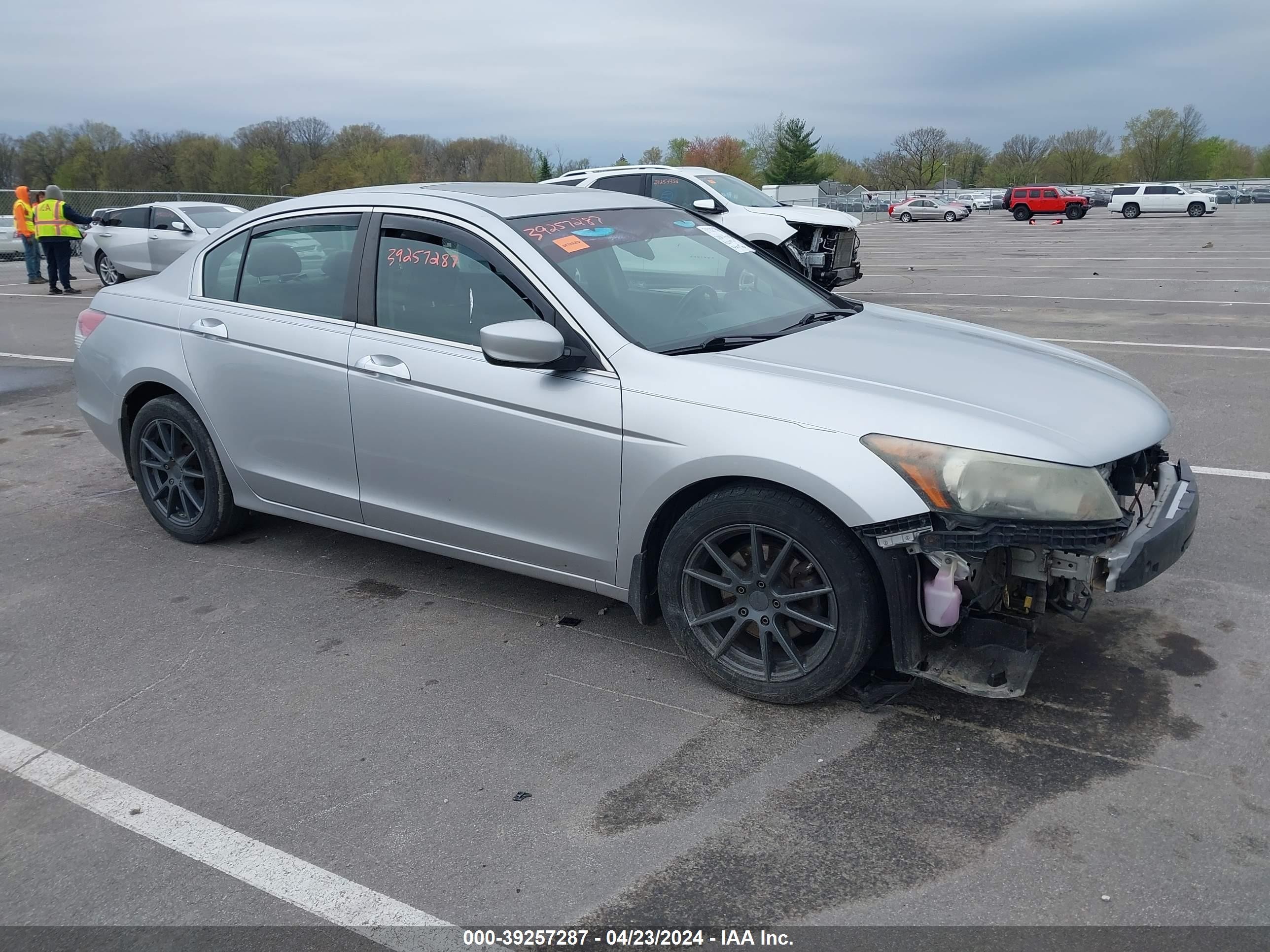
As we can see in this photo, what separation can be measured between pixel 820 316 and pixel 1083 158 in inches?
A: 3595

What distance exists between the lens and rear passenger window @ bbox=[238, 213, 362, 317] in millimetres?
4461

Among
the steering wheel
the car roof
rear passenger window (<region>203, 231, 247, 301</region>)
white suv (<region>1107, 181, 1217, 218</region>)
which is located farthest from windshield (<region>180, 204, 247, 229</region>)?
white suv (<region>1107, 181, 1217, 218</region>)

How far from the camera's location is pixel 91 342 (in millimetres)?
5418

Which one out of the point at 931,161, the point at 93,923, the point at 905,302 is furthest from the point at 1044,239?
the point at 931,161

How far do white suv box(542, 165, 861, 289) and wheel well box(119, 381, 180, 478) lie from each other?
7844 mm

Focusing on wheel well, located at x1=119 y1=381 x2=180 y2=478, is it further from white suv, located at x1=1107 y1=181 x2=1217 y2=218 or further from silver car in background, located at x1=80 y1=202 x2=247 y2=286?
white suv, located at x1=1107 y1=181 x2=1217 y2=218

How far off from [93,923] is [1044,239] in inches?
1275

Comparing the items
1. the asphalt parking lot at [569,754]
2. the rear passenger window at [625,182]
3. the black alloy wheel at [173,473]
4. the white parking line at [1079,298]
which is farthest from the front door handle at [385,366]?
the white parking line at [1079,298]

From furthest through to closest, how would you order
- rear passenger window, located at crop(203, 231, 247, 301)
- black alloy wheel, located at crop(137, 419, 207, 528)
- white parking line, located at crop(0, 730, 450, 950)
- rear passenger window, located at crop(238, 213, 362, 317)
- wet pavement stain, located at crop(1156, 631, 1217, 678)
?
black alloy wheel, located at crop(137, 419, 207, 528) < rear passenger window, located at crop(203, 231, 247, 301) < rear passenger window, located at crop(238, 213, 362, 317) < wet pavement stain, located at crop(1156, 631, 1217, 678) < white parking line, located at crop(0, 730, 450, 950)

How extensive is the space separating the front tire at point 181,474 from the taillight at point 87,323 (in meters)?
0.57

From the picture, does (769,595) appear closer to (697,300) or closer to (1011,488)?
(1011,488)

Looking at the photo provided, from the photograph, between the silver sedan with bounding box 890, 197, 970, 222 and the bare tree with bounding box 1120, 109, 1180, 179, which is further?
the bare tree with bounding box 1120, 109, 1180, 179

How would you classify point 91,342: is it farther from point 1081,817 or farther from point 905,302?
point 905,302

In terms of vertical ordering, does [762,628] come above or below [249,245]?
below
